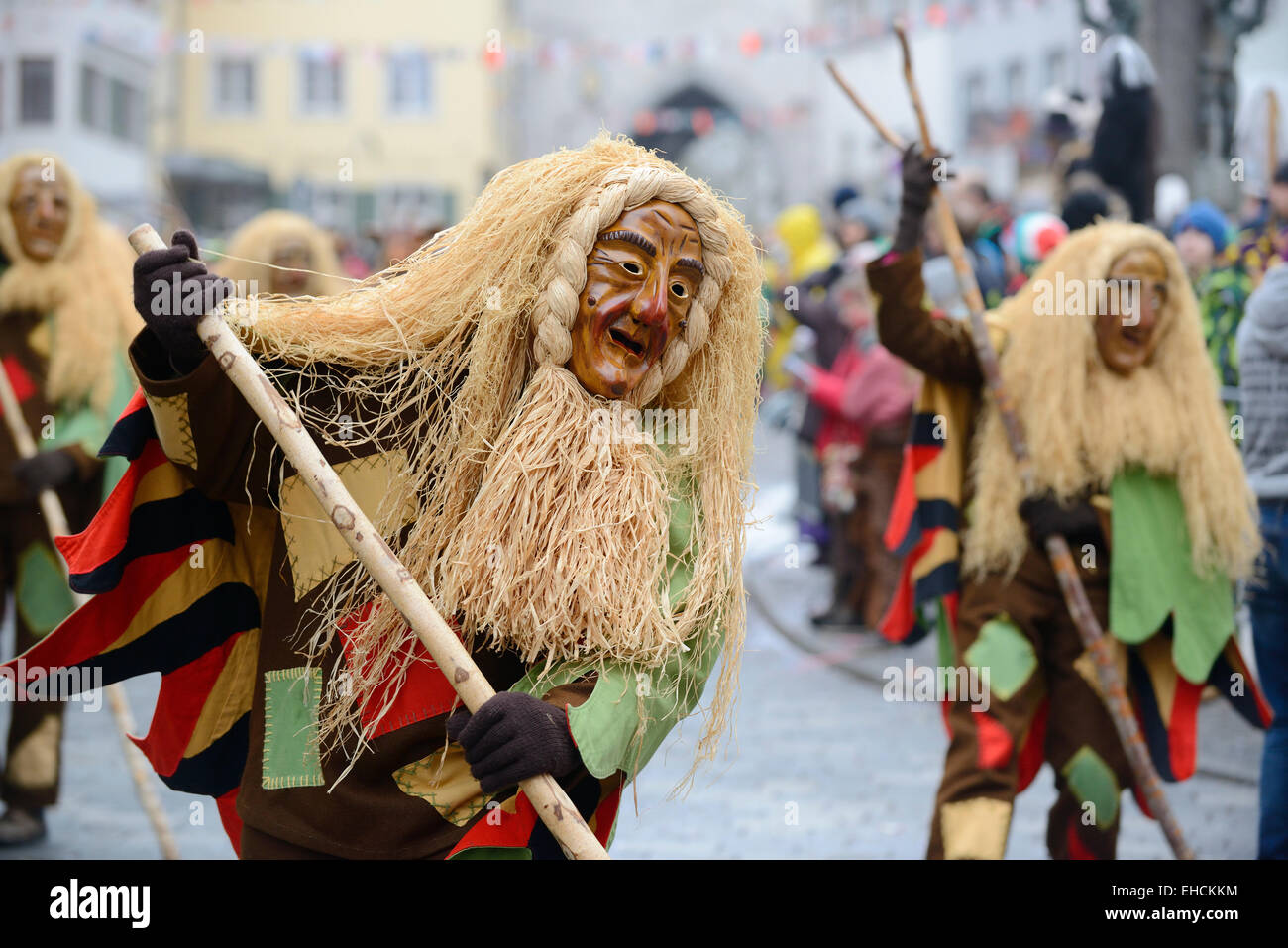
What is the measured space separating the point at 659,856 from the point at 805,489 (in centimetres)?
597

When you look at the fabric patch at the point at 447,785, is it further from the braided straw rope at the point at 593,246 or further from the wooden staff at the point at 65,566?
the wooden staff at the point at 65,566

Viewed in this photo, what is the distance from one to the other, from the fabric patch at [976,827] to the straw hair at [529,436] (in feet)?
5.46

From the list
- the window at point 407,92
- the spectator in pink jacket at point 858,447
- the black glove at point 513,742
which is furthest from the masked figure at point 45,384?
the window at point 407,92

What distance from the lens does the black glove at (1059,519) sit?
4.20 m

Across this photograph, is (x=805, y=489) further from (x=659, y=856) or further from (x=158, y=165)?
(x=158, y=165)

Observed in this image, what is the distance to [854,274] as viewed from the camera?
8.86 metres

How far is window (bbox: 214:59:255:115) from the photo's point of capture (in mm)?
36656

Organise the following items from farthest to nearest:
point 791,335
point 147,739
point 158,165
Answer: point 158,165
point 791,335
point 147,739

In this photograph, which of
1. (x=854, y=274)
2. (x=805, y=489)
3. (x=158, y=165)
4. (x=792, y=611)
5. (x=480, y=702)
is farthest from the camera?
(x=158, y=165)

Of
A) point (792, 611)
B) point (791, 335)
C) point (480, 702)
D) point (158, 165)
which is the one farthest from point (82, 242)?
point (158, 165)

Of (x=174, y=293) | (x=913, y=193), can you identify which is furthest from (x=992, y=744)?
(x=174, y=293)

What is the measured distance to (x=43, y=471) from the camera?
496 centimetres

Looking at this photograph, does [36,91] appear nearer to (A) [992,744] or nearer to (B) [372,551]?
(A) [992,744]
